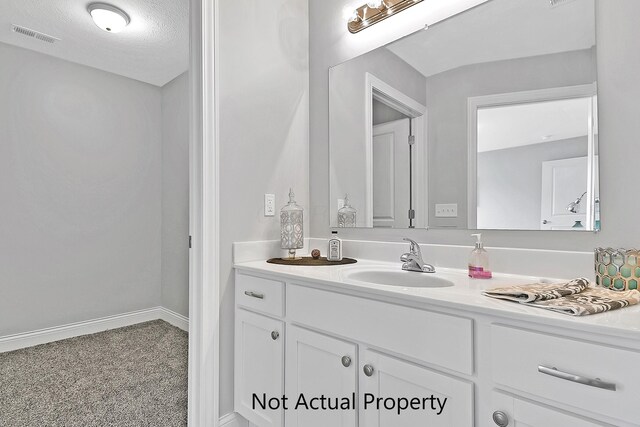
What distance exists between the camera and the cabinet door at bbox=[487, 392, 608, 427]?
70cm

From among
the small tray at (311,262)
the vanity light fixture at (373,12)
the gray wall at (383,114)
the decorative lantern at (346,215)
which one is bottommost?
the small tray at (311,262)

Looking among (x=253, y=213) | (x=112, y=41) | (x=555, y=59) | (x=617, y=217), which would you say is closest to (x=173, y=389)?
(x=253, y=213)

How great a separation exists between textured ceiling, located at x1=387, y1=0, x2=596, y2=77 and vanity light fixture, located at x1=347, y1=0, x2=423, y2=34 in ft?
0.51

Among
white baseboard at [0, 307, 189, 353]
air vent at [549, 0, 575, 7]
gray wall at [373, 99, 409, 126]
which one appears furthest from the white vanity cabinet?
white baseboard at [0, 307, 189, 353]

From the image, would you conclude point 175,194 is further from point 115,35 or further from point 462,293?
point 462,293

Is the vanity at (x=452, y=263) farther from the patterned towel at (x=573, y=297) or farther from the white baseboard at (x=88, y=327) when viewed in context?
the white baseboard at (x=88, y=327)

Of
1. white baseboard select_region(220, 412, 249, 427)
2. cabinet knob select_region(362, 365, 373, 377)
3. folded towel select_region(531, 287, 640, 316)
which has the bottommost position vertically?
white baseboard select_region(220, 412, 249, 427)

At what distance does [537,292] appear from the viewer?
0.84 m

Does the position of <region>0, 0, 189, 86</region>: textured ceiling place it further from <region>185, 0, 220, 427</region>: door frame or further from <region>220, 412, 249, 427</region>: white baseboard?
<region>220, 412, 249, 427</region>: white baseboard

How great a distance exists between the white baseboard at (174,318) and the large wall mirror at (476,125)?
209 cm

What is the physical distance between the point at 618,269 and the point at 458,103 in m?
0.83

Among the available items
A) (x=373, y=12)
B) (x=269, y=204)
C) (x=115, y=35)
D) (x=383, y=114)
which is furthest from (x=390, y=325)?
(x=115, y=35)

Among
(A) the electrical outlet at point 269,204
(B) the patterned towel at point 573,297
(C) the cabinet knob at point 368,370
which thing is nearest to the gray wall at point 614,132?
(B) the patterned towel at point 573,297

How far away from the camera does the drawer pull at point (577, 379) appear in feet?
2.14
